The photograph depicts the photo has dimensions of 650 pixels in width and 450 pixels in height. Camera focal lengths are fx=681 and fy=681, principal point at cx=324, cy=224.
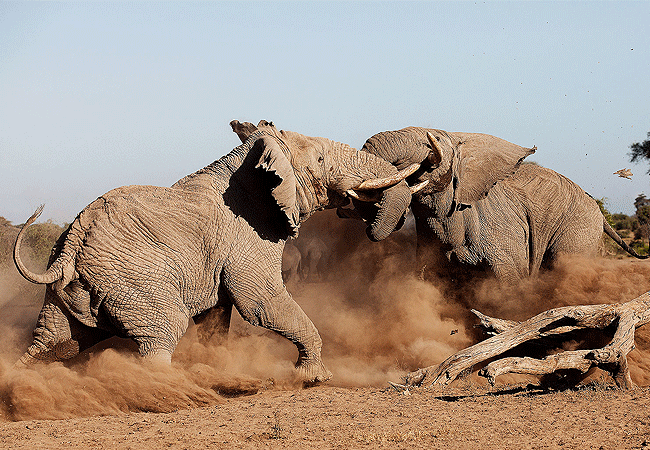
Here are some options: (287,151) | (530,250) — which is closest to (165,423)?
(287,151)

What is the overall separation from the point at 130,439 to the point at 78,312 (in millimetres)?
1905

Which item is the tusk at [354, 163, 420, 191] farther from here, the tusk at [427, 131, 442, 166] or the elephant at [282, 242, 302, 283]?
the elephant at [282, 242, 302, 283]

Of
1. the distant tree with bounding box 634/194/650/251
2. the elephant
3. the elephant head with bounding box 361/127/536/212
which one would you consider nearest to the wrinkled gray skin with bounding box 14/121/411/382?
the elephant head with bounding box 361/127/536/212

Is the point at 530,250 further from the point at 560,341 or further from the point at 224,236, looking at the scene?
the point at 224,236

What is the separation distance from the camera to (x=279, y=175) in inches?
261

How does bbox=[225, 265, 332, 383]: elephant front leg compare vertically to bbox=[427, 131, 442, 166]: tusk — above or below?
below

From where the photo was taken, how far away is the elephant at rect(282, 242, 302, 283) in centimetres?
1015

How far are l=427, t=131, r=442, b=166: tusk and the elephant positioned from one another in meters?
2.98

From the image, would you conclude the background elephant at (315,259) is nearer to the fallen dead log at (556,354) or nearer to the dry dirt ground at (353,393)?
the dry dirt ground at (353,393)

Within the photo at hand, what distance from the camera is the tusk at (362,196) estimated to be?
7.34 meters

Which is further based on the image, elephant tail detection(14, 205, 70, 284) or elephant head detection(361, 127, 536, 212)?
elephant head detection(361, 127, 536, 212)

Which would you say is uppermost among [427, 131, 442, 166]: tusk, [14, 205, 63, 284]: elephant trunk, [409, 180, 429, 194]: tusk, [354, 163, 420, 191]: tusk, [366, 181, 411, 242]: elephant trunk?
[427, 131, 442, 166]: tusk

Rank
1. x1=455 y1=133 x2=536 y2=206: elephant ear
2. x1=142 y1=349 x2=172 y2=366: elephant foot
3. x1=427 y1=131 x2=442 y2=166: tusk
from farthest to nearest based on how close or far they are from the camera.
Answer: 1. x1=455 y1=133 x2=536 y2=206: elephant ear
2. x1=427 y1=131 x2=442 y2=166: tusk
3. x1=142 y1=349 x2=172 y2=366: elephant foot

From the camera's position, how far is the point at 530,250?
910 cm
